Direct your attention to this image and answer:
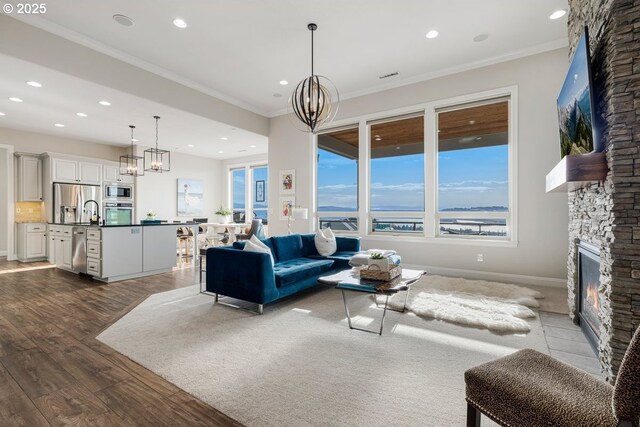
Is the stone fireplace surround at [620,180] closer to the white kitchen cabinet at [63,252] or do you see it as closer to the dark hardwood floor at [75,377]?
the dark hardwood floor at [75,377]

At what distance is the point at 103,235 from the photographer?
484 centimetres

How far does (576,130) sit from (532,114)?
2.31m

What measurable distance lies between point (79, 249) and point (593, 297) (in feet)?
23.5

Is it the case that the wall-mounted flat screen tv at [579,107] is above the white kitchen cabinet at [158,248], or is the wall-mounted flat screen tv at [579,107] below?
above

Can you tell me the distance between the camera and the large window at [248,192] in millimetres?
10148

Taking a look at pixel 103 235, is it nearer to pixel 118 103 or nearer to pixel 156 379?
pixel 118 103

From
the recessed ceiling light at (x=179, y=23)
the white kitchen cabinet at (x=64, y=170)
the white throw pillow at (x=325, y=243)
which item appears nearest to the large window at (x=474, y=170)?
the white throw pillow at (x=325, y=243)

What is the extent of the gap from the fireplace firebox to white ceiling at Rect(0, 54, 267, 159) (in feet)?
19.8

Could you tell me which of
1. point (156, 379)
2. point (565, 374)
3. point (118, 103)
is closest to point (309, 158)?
point (118, 103)

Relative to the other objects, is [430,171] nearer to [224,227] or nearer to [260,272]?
[260,272]

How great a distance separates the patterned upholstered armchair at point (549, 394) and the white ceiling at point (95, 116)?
557 centimetres

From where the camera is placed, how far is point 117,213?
8227mm

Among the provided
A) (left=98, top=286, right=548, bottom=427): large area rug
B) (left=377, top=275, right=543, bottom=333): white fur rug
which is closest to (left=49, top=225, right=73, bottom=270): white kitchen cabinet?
(left=98, top=286, right=548, bottom=427): large area rug

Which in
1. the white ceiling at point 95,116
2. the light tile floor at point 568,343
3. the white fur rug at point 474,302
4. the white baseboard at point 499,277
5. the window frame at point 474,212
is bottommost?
the light tile floor at point 568,343
